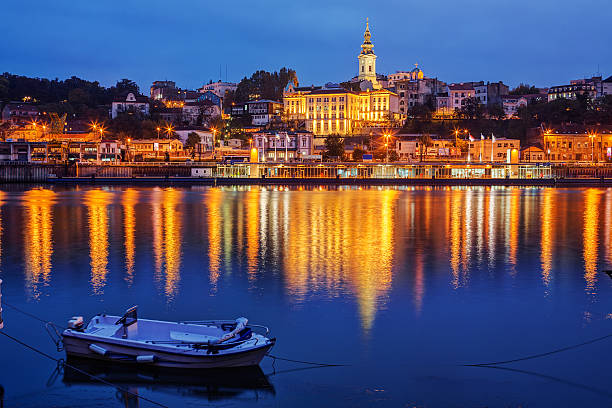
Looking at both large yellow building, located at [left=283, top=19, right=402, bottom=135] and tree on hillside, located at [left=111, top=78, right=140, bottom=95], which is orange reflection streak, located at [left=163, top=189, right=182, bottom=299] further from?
tree on hillside, located at [left=111, top=78, right=140, bottom=95]

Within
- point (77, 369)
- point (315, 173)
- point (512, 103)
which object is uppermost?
point (512, 103)

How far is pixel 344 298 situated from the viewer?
52.3 ft

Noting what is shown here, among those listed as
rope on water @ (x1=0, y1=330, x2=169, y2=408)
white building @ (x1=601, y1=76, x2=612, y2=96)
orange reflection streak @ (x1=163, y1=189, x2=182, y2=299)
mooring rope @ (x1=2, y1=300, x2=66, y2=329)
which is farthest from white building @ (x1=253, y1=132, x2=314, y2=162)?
rope on water @ (x1=0, y1=330, x2=169, y2=408)

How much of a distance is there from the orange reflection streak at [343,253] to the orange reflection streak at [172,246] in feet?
11.4

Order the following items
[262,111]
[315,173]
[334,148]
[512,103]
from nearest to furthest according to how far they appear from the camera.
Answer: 1. [315,173]
2. [334,148]
3. [262,111]
4. [512,103]

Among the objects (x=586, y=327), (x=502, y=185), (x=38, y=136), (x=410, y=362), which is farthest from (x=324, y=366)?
(x=38, y=136)

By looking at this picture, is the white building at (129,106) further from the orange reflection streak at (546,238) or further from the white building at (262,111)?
the orange reflection streak at (546,238)

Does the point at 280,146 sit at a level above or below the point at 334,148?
above

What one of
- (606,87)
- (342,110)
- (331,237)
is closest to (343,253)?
(331,237)

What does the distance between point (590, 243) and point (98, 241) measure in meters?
22.3

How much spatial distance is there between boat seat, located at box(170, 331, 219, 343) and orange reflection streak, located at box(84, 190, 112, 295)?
651 centimetres

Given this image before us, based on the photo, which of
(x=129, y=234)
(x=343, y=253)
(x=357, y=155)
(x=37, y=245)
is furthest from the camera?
(x=357, y=155)

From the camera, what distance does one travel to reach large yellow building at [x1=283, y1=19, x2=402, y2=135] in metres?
114

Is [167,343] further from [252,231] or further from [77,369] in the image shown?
[252,231]
